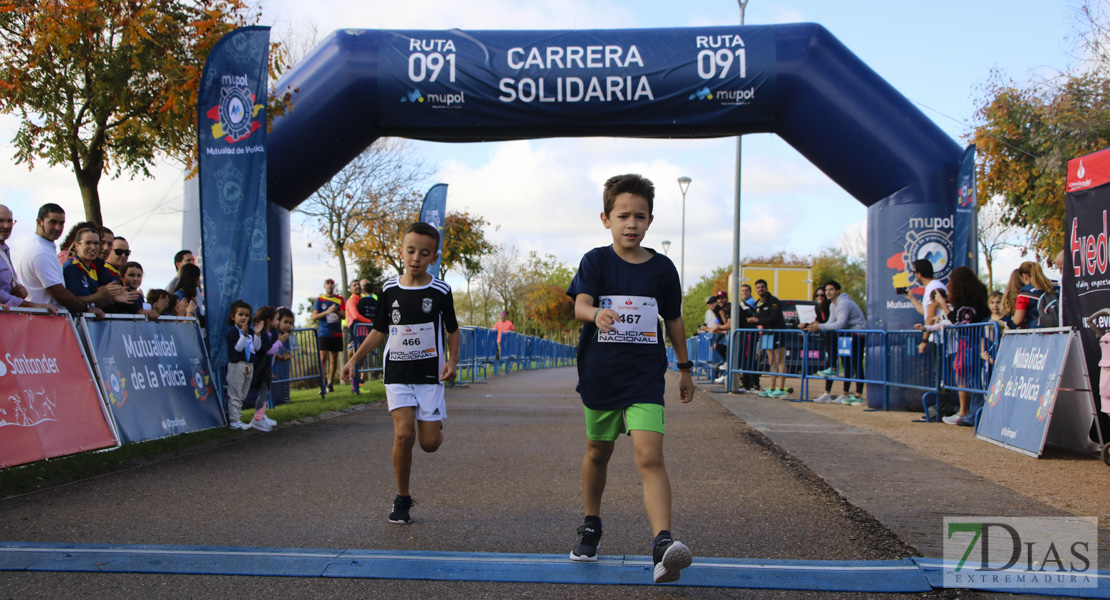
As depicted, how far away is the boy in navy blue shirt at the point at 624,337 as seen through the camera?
392 cm

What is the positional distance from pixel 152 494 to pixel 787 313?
15.5m

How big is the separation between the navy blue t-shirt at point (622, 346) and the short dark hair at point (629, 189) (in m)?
0.22

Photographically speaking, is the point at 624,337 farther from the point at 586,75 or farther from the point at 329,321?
the point at 329,321

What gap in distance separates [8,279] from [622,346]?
5.37 m

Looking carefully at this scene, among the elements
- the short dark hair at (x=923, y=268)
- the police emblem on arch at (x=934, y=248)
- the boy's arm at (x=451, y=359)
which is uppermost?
the police emblem on arch at (x=934, y=248)

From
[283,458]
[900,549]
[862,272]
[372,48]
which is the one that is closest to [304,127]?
[372,48]

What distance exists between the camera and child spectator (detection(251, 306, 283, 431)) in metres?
9.53

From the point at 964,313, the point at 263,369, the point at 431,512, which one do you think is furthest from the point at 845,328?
the point at 431,512

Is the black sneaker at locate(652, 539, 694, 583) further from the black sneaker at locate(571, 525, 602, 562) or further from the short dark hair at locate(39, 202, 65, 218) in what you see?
the short dark hair at locate(39, 202, 65, 218)

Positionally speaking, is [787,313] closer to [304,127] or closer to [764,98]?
[764,98]

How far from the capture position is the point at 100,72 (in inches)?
478

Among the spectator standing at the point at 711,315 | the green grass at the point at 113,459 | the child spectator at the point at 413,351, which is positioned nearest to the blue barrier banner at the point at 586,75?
the green grass at the point at 113,459

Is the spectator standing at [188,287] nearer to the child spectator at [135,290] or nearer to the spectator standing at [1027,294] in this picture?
the child spectator at [135,290]

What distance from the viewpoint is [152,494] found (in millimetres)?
5750
